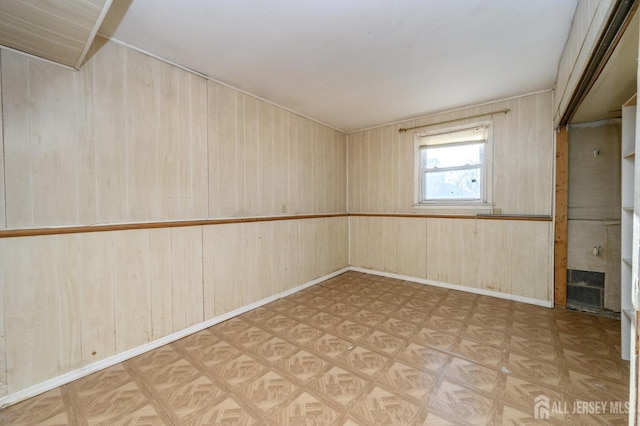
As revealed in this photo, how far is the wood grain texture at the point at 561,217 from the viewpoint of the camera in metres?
3.03

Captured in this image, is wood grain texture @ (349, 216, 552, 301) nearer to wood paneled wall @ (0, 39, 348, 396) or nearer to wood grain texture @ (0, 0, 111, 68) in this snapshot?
wood paneled wall @ (0, 39, 348, 396)

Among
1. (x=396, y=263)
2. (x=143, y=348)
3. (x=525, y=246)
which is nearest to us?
(x=143, y=348)

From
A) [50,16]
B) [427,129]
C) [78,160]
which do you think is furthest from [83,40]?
[427,129]

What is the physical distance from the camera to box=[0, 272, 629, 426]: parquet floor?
158 centimetres

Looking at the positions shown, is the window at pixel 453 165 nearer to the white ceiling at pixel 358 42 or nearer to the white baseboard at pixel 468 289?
the white ceiling at pixel 358 42

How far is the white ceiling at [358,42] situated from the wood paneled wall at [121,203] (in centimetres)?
38

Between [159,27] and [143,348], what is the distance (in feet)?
8.39

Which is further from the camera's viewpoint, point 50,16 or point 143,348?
point 143,348

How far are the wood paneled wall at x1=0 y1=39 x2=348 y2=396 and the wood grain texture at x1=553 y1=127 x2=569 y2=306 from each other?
333cm

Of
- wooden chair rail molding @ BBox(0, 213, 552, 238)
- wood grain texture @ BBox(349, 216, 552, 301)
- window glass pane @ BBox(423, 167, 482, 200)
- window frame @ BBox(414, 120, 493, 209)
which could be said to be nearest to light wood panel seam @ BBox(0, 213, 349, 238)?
wooden chair rail molding @ BBox(0, 213, 552, 238)

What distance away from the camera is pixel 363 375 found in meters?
1.91

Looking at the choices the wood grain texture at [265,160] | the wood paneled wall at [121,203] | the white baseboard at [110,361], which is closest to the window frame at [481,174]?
the wood grain texture at [265,160]

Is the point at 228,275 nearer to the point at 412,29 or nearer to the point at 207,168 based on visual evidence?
the point at 207,168

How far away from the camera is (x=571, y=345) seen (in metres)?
2.29
